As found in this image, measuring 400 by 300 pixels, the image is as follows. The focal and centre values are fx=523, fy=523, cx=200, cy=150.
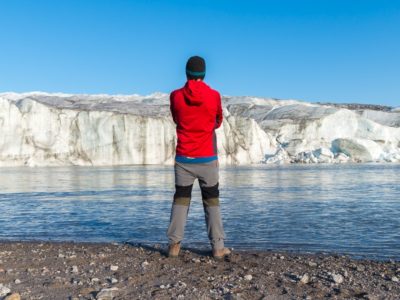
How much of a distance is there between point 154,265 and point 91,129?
40281 mm

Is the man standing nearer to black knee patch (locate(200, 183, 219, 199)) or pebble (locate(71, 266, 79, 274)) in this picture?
black knee patch (locate(200, 183, 219, 199))

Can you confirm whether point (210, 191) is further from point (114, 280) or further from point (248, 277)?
point (114, 280)

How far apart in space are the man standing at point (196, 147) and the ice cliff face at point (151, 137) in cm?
3889

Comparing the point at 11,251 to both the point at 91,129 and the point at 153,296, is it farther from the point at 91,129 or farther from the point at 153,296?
the point at 91,129

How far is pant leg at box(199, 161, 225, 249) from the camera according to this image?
447 cm

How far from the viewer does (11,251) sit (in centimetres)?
489

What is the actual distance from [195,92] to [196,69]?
0.21 m

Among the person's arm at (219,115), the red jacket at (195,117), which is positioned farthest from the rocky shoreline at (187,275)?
the person's arm at (219,115)

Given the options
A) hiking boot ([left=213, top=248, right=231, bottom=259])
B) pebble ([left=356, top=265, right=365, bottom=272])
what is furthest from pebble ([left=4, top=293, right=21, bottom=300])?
pebble ([left=356, top=265, right=365, bottom=272])

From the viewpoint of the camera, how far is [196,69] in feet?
14.5

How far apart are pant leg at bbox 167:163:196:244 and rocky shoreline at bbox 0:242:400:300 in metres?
0.22

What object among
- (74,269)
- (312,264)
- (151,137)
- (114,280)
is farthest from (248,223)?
(151,137)

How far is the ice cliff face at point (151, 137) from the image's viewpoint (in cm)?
4193

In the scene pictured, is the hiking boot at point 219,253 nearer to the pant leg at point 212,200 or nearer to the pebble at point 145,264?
the pant leg at point 212,200
